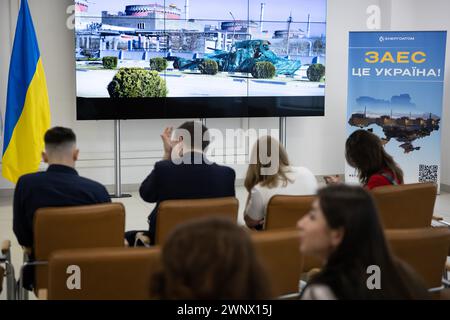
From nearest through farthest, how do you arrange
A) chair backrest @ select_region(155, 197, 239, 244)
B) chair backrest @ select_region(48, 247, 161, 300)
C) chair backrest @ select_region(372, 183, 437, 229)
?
chair backrest @ select_region(48, 247, 161, 300) < chair backrest @ select_region(155, 197, 239, 244) < chair backrest @ select_region(372, 183, 437, 229)

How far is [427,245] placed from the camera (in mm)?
3094

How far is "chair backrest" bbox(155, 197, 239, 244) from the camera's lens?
3.77 meters

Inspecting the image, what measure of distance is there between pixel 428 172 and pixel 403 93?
104cm

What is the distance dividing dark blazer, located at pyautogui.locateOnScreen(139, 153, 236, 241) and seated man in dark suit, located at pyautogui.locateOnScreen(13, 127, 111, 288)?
482mm

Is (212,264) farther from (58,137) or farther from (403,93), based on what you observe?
(403,93)

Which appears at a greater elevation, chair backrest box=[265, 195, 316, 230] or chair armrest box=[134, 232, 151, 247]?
chair backrest box=[265, 195, 316, 230]

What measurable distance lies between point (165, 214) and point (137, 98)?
452 cm

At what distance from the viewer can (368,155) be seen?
15.0 ft

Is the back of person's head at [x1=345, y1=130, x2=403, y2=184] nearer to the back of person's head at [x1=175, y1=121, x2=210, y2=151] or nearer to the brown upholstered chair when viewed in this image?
the back of person's head at [x1=175, y1=121, x2=210, y2=151]

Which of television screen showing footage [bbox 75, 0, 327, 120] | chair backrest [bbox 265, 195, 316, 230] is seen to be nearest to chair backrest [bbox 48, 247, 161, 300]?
chair backrest [bbox 265, 195, 316, 230]

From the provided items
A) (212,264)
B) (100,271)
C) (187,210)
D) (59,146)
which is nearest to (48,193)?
(59,146)

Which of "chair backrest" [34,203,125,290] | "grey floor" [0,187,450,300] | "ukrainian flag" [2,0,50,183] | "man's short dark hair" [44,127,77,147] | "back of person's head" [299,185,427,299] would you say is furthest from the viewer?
"ukrainian flag" [2,0,50,183]

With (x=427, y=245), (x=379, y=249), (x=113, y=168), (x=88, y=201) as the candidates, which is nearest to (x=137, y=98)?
(x=113, y=168)

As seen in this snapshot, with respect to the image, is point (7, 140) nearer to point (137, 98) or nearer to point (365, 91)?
point (137, 98)
